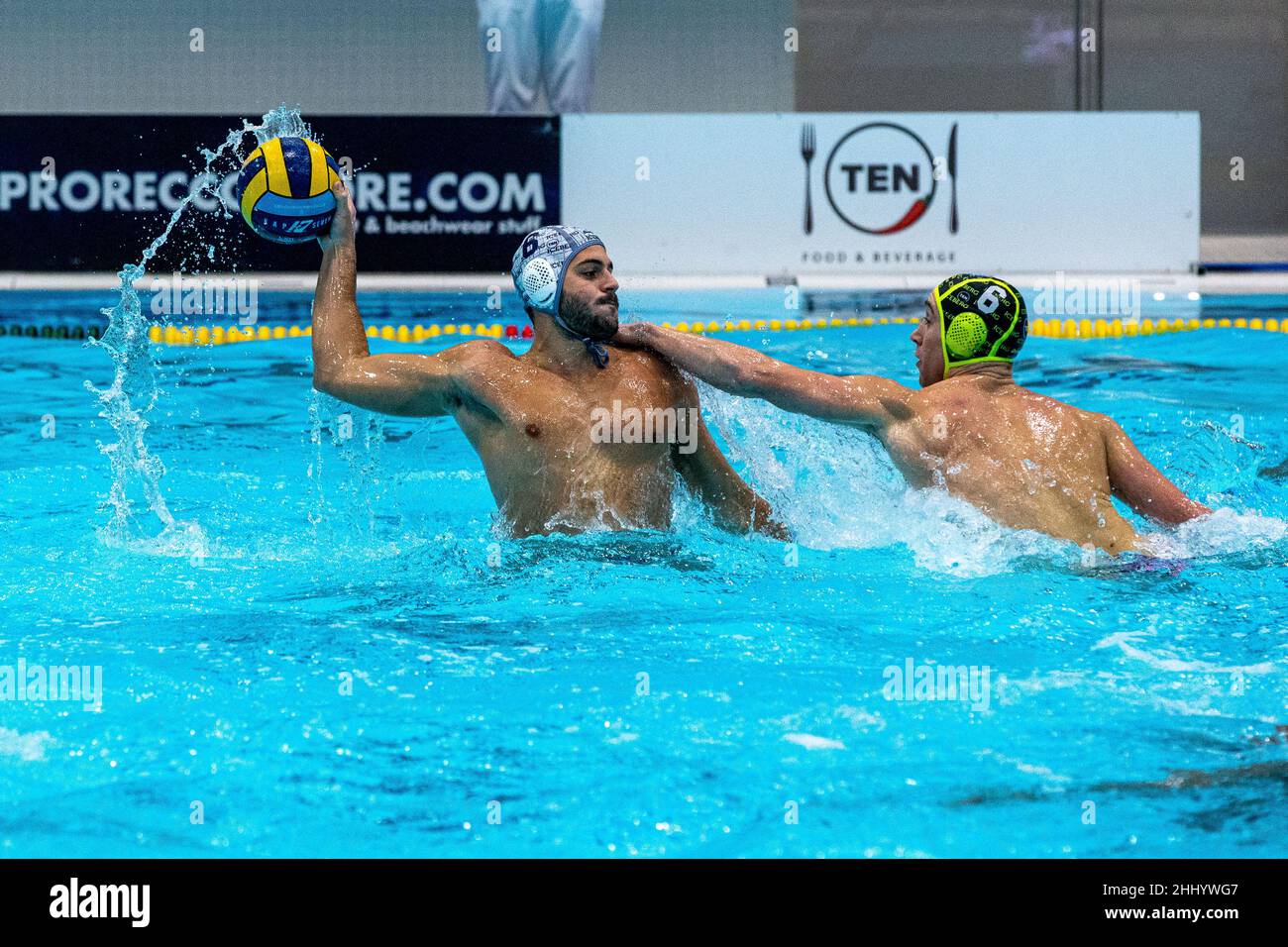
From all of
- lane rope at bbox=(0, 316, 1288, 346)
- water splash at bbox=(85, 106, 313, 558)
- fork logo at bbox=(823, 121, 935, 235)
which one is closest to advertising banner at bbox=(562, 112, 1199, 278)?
fork logo at bbox=(823, 121, 935, 235)

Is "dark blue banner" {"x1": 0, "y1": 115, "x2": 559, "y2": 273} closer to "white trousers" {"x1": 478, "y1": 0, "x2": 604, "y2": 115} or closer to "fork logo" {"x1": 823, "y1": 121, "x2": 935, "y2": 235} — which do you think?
"white trousers" {"x1": 478, "y1": 0, "x2": 604, "y2": 115}

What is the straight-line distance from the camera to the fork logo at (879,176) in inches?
375

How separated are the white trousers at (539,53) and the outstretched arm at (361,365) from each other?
274 inches

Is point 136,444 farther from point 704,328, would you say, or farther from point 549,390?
point 704,328

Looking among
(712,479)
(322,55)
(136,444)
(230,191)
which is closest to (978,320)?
(712,479)

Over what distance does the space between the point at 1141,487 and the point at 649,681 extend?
153 cm

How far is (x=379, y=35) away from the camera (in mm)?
13477

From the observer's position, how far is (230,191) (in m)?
8.96

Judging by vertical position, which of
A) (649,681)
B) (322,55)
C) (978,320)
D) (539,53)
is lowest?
(649,681)

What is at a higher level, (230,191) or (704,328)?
(230,191)

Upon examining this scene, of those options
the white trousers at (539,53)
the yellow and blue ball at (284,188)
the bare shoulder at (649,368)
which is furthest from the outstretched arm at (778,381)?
the white trousers at (539,53)

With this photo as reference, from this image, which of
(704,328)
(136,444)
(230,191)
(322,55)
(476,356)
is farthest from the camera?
(322,55)

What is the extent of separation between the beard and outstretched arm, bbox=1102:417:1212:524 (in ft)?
4.17
